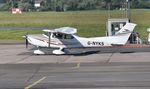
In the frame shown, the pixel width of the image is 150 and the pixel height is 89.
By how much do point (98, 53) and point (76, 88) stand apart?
58.7 feet

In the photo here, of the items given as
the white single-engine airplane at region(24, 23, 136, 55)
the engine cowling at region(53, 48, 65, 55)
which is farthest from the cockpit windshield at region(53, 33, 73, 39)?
the engine cowling at region(53, 48, 65, 55)

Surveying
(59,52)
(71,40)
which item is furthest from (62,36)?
(59,52)

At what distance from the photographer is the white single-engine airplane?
36.5 meters

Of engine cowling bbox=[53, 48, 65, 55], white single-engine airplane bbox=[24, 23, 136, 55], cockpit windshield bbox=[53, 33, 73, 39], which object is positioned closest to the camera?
engine cowling bbox=[53, 48, 65, 55]

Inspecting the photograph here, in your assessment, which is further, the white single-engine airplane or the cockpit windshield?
the cockpit windshield

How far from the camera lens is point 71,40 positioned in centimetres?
3681

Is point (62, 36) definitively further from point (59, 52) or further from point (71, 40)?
point (59, 52)

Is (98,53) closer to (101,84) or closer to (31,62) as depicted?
(31,62)

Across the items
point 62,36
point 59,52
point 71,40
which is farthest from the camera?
point 62,36

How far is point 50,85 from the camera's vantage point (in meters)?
20.5

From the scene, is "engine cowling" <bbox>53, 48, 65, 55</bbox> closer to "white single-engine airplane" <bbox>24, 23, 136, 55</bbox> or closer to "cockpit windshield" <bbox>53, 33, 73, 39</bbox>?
"white single-engine airplane" <bbox>24, 23, 136, 55</bbox>

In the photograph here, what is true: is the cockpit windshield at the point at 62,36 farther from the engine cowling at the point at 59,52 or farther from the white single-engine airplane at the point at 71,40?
the engine cowling at the point at 59,52

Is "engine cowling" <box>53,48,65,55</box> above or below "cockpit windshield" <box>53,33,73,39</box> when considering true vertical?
below

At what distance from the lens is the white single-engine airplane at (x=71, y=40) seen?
120 feet
